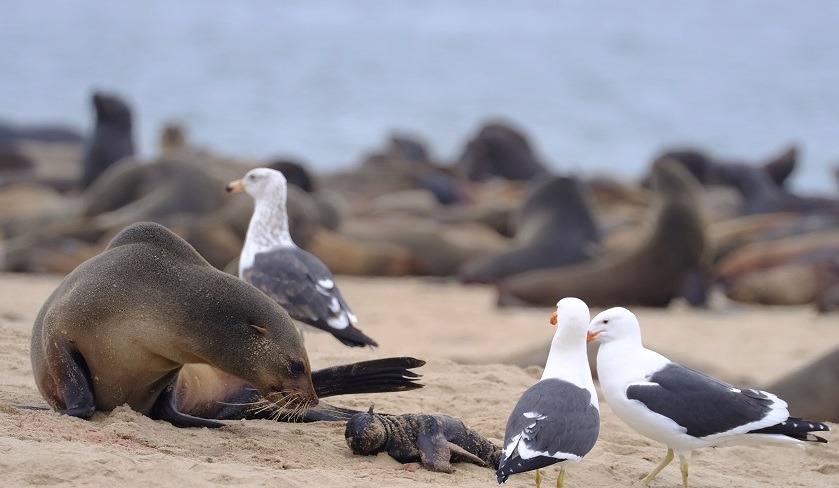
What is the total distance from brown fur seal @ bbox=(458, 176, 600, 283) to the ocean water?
1796 cm

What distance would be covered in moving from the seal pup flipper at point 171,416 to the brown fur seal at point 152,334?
7 cm

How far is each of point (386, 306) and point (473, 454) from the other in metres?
5.95

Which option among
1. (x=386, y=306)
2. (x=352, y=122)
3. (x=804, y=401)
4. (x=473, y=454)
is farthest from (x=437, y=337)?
(x=352, y=122)

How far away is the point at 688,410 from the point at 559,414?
0.61 meters

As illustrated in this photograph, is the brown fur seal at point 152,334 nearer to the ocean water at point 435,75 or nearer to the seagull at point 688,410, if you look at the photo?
the seagull at point 688,410

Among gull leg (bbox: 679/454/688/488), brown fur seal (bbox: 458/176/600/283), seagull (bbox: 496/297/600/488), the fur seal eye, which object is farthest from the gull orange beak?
brown fur seal (bbox: 458/176/600/283)

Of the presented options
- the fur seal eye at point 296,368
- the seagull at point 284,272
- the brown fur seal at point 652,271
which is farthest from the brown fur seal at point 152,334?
the brown fur seal at point 652,271

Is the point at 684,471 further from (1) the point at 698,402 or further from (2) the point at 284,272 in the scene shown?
(2) the point at 284,272

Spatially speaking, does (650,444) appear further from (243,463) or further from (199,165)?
(199,165)

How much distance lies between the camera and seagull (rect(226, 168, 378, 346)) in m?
5.84

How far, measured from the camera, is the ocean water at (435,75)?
4166 centimetres

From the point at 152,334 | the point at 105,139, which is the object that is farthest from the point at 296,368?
the point at 105,139

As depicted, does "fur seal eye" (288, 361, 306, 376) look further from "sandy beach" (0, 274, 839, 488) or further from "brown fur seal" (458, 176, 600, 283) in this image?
"brown fur seal" (458, 176, 600, 283)

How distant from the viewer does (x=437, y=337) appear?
912 centimetres
